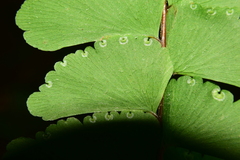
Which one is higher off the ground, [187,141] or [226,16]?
[226,16]

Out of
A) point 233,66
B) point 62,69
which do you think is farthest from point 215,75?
point 62,69

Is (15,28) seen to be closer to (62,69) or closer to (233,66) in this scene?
(62,69)

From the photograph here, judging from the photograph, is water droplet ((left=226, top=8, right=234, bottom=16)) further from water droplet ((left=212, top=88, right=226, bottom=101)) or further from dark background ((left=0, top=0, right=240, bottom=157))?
dark background ((left=0, top=0, right=240, bottom=157))

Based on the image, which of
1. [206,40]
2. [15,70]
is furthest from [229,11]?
[15,70]

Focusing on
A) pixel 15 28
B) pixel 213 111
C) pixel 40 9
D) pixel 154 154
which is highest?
pixel 40 9

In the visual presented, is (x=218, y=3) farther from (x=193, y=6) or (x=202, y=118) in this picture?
(x=202, y=118)

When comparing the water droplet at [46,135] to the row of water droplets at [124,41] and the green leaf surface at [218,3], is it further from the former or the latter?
the green leaf surface at [218,3]
